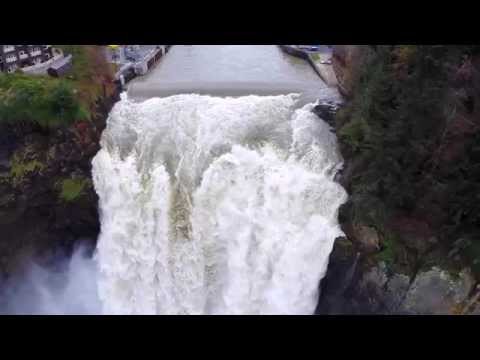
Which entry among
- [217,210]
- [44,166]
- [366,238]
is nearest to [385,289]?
[366,238]

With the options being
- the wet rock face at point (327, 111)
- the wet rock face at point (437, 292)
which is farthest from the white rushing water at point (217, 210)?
the wet rock face at point (437, 292)

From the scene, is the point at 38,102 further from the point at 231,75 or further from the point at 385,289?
the point at 385,289

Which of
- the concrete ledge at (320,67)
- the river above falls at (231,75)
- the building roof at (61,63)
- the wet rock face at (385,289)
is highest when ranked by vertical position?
the building roof at (61,63)

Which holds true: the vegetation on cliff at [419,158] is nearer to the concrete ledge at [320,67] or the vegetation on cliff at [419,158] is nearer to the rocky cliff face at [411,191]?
the rocky cliff face at [411,191]

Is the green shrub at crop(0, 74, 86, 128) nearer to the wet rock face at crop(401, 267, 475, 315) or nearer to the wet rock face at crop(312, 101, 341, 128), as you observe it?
the wet rock face at crop(312, 101, 341, 128)

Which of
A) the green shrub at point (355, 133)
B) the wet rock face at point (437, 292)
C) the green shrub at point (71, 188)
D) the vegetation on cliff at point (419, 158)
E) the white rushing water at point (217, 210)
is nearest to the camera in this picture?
the vegetation on cliff at point (419, 158)
